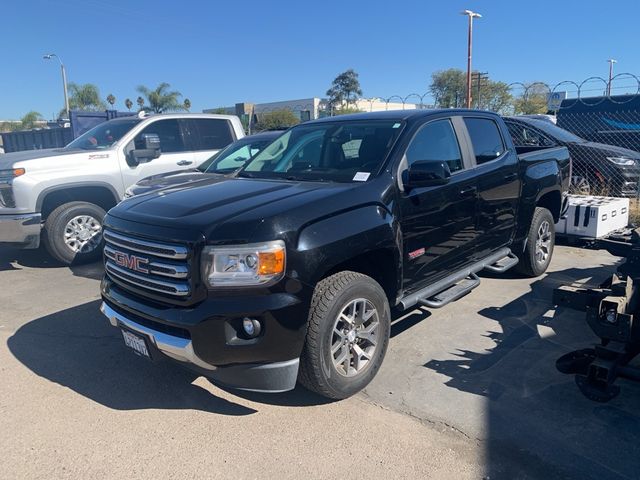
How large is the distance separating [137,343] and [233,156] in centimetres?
520

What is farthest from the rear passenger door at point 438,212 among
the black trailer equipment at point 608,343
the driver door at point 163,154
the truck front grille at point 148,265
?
the driver door at point 163,154

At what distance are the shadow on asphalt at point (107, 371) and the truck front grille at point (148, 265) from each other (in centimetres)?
59

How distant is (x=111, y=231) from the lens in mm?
3615

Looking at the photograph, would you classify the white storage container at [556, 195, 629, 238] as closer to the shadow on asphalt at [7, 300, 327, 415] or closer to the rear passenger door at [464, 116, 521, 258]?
the rear passenger door at [464, 116, 521, 258]

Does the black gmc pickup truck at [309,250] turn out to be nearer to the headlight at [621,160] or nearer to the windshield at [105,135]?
the windshield at [105,135]

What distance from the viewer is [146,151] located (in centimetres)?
755

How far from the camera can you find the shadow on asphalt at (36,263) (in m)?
6.91

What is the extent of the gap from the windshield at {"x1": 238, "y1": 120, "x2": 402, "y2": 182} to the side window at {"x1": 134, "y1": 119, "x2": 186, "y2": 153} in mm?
3855

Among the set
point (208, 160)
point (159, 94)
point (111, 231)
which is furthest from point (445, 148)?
point (159, 94)

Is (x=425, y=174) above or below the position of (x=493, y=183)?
above

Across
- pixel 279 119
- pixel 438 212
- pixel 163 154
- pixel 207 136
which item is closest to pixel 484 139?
pixel 438 212

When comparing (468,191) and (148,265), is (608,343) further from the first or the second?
(148,265)

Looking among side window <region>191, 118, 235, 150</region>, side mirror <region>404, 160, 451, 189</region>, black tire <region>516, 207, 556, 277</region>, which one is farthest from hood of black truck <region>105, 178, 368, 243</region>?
side window <region>191, 118, 235, 150</region>

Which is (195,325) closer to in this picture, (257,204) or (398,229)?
(257,204)
